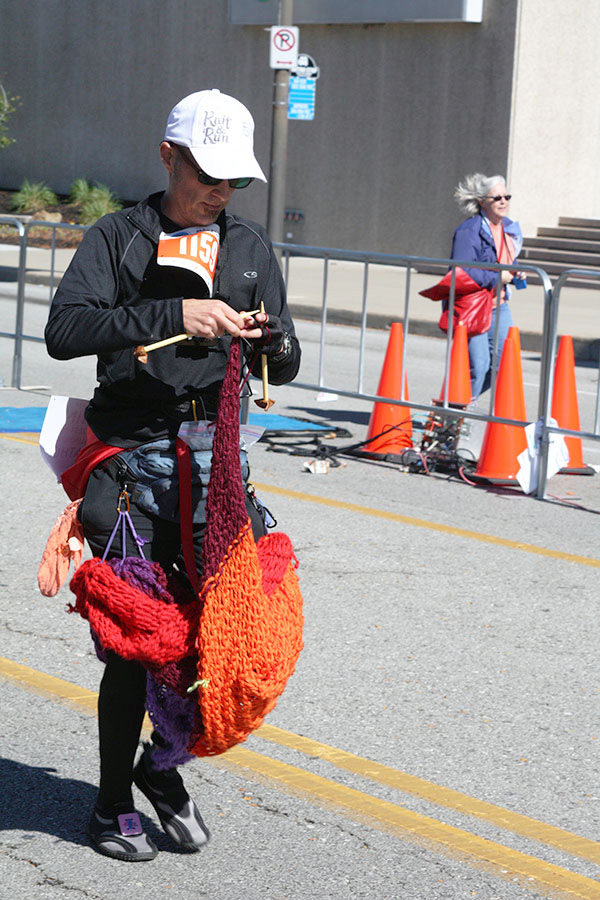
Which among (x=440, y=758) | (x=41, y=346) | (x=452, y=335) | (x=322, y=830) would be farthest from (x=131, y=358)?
(x=41, y=346)

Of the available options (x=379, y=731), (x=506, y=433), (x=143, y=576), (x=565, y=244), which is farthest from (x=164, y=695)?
(x=565, y=244)

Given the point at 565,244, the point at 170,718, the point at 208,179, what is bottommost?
the point at 170,718

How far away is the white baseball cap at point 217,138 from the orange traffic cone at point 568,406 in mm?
5840

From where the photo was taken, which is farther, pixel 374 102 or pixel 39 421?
pixel 374 102

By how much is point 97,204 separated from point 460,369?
62.2ft

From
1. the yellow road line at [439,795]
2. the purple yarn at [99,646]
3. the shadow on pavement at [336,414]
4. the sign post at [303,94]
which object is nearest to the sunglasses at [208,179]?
the purple yarn at [99,646]

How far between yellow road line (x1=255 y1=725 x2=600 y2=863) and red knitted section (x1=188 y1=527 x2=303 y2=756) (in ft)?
3.01

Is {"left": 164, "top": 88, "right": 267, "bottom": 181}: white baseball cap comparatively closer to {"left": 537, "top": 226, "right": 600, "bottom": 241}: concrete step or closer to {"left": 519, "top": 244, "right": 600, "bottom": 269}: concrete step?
{"left": 519, "top": 244, "right": 600, "bottom": 269}: concrete step

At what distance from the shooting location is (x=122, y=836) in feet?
11.6

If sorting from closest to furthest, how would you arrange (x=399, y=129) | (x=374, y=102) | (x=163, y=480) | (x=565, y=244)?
(x=163, y=480), (x=565, y=244), (x=399, y=129), (x=374, y=102)

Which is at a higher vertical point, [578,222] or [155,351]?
[578,222]

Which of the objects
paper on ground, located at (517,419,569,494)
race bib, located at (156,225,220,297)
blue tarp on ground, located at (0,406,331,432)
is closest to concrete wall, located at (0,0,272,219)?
blue tarp on ground, located at (0,406,331,432)

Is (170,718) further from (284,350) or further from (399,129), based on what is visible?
(399,129)

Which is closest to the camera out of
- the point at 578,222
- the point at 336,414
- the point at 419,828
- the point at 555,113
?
the point at 419,828
